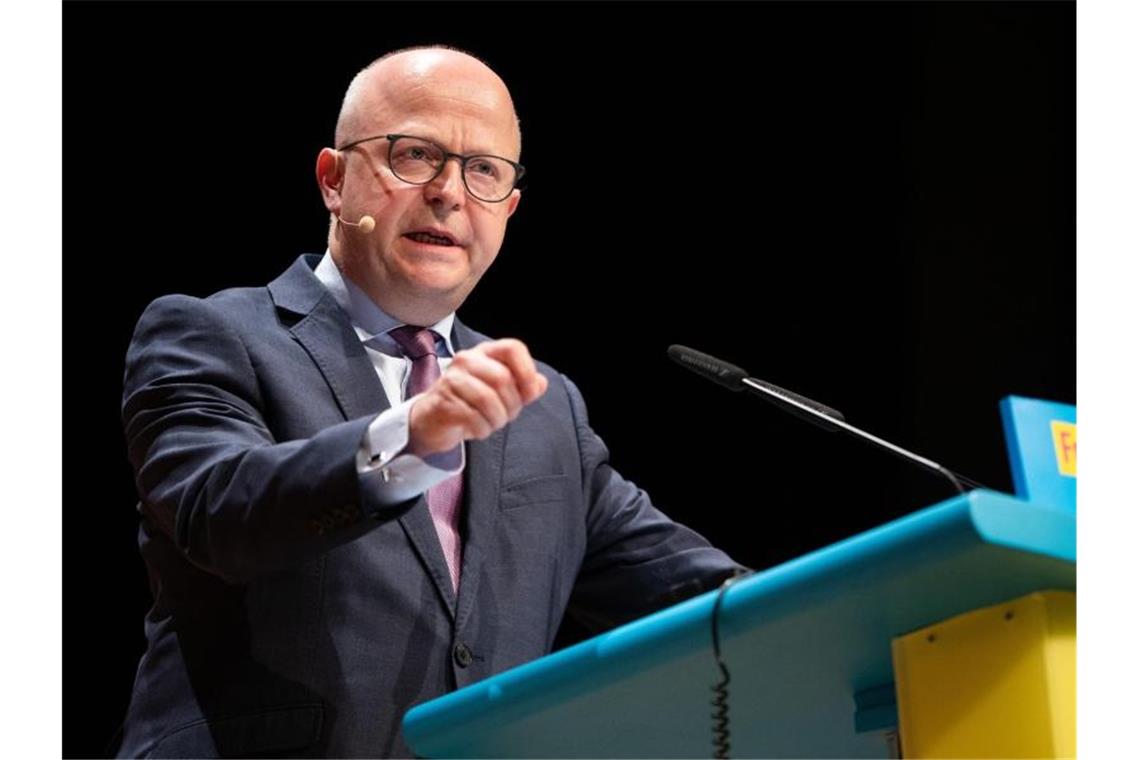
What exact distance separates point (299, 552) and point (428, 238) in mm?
652

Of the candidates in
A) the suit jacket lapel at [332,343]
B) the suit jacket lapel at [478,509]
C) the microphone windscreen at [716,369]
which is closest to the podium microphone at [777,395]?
the microphone windscreen at [716,369]

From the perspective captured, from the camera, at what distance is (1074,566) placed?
42.5 inches

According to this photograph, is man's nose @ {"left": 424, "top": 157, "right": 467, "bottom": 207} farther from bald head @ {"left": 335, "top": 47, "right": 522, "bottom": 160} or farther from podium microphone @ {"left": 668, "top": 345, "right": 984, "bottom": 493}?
podium microphone @ {"left": 668, "top": 345, "right": 984, "bottom": 493}

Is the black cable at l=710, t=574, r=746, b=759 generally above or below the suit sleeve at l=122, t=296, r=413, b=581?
below

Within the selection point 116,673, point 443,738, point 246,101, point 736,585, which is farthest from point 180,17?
point 736,585

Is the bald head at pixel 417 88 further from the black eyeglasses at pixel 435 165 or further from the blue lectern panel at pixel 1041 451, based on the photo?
the blue lectern panel at pixel 1041 451

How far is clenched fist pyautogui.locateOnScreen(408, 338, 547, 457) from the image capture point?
1.30 m

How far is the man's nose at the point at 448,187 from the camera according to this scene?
6.54 ft

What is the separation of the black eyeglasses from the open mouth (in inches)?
2.7

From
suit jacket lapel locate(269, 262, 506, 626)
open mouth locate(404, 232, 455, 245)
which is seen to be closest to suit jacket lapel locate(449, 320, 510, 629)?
suit jacket lapel locate(269, 262, 506, 626)

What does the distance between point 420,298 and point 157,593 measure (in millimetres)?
518

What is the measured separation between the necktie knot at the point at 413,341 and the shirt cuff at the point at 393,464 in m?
0.55

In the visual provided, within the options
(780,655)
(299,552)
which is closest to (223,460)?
(299,552)

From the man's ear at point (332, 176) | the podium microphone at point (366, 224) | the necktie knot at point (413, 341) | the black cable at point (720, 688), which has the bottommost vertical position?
the black cable at point (720, 688)
